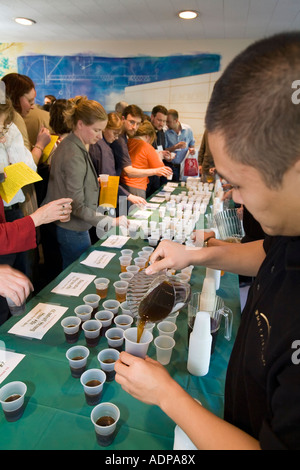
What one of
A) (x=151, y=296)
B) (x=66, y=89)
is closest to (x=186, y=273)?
(x=151, y=296)

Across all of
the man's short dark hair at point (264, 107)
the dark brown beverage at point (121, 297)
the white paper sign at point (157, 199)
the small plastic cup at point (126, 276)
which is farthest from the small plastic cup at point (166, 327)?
the white paper sign at point (157, 199)

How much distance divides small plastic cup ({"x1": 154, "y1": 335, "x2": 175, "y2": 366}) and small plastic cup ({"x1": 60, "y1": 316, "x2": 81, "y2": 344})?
1.11 feet

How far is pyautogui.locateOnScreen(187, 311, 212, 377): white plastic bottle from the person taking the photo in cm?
107

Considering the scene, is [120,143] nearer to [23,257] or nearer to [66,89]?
[23,257]

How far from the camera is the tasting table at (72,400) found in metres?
0.89

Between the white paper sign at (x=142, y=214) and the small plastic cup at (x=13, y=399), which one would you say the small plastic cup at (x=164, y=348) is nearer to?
the small plastic cup at (x=13, y=399)

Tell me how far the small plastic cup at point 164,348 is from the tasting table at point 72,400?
39mm

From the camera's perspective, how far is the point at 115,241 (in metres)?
2.36

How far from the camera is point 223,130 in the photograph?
0.56 meters

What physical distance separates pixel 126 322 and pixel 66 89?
7.57 m

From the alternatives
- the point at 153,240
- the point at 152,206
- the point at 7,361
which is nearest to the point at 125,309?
the point at 7,361

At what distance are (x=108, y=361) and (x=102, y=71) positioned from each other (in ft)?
24.4

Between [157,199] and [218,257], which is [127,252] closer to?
[218,257]

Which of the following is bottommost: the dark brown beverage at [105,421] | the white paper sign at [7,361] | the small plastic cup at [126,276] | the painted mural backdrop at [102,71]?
the white paper sign at [7,361]
